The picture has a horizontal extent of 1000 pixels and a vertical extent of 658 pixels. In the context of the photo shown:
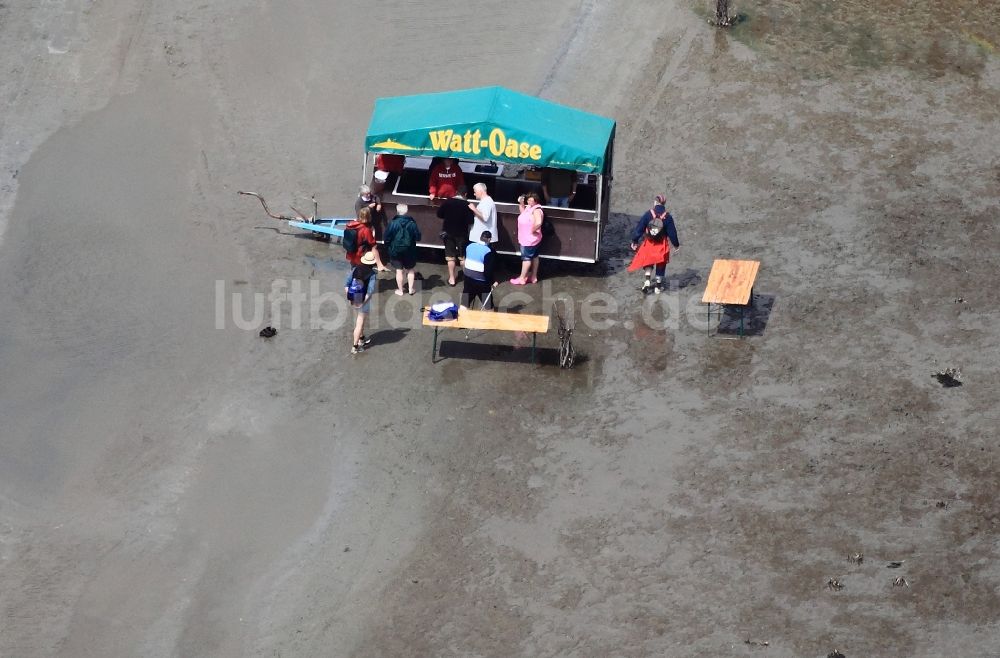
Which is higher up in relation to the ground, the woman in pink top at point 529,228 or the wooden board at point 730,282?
the woman in pink top at point 529,228

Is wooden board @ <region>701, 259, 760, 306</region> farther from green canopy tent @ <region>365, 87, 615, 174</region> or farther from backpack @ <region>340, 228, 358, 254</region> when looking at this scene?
backpack @ <region>340, 228, 358, 254</region>

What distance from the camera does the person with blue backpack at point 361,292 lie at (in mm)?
18359

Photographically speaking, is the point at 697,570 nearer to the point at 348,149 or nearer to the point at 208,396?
the point at 208,396

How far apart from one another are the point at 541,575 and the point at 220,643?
12.1 ft

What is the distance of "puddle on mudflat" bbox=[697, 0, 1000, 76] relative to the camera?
25.3m

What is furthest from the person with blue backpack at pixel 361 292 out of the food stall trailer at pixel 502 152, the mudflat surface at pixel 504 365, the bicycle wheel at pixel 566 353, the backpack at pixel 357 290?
the bicycle wheel at pixel 566 353

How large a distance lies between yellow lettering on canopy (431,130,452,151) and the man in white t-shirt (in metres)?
0.78

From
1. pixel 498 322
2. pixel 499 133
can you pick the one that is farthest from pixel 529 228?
pixel 498 322

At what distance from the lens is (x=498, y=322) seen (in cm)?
1800

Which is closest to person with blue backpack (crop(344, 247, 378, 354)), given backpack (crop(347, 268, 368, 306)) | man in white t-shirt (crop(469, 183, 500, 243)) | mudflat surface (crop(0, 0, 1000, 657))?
backpack (crop(347, 268, 368, 306))

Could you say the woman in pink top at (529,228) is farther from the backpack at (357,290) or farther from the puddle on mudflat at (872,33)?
the puddle on mudflat at (872,33)

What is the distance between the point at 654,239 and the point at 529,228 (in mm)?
1887

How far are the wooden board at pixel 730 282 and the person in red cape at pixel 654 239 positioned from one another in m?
0.77

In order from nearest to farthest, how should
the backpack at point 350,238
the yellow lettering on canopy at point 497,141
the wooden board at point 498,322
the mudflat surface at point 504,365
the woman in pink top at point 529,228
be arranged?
the mudflat surface at point 504,365 → the wooden board at point 498,322 → the backpack at point 350,238 → the yellow lettering on canopy at point 497,141 → the woman in pink top at point 529,228
